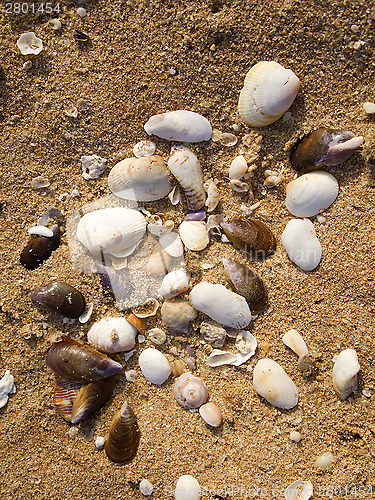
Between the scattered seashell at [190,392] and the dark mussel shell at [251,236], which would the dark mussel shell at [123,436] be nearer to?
the scattered seashell at [190,392]

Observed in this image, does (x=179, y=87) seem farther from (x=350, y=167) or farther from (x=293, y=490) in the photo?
(x=293, y=490)

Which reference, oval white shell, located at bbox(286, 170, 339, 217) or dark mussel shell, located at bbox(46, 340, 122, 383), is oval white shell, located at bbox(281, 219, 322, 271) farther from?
dark mussel shell, located at bbox(46, 340, 122, 383)

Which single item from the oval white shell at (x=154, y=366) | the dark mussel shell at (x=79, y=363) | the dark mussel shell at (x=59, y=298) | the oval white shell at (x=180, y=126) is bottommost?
the oval white shell at (x=154, y=366)

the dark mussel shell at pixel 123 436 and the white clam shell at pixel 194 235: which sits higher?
the white clam shell at pixel 194 235

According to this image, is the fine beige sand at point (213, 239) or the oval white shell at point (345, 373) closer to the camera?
the oval white shell at point (345, 373)

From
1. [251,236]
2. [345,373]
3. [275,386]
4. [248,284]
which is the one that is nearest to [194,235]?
[251,236]

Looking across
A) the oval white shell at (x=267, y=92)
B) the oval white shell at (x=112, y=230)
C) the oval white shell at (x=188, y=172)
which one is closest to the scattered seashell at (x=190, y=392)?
the oval white shell at (x=112, y=230)

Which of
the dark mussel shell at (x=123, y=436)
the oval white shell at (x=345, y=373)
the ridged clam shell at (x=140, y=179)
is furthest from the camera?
the ridged clam shell at (x=140, y=179)
